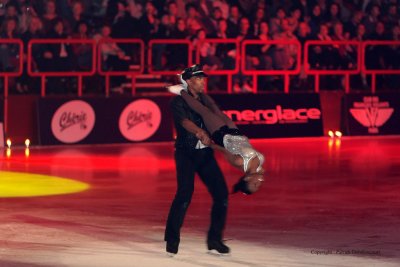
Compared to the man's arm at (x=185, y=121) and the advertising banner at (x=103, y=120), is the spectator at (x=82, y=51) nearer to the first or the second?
the advertising banner at (x=103, y=120)

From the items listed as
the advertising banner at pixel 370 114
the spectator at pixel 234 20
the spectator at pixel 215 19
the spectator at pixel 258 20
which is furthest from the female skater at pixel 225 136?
the advertising banner at pixel 370 114

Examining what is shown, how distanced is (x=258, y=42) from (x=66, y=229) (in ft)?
43.8

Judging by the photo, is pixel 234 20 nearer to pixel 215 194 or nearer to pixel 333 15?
pixel 333 15

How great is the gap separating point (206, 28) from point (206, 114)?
1514 cm

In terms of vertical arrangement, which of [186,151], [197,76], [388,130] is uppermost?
[197,76]

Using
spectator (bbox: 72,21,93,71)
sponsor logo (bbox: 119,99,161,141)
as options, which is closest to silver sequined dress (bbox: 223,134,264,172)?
spectator (bbox: 72,21,93,71)

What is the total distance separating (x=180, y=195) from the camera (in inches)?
452

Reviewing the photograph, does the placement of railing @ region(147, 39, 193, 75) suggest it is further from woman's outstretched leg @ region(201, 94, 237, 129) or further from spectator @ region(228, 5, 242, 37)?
woman's outstretched leg @ region(201, 94, 237, 129)

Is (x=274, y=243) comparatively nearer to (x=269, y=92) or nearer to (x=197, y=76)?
(x=197, y=76)

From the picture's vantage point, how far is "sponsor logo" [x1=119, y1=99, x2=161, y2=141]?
2492 cm

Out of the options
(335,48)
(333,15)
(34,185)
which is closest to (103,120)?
(335,48)

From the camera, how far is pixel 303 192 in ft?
56.2

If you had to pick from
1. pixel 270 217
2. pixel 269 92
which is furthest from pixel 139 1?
pixel 270 217

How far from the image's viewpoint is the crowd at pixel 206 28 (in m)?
23.9
